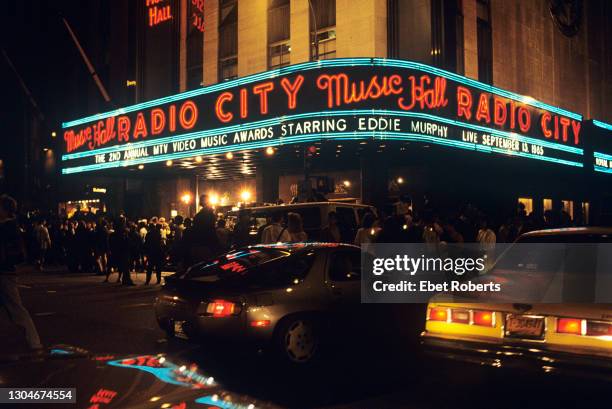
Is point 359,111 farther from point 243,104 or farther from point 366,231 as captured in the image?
point 366,231

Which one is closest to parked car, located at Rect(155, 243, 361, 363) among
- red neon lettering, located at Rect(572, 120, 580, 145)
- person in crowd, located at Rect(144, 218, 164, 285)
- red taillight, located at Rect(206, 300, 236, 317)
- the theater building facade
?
red taillight, located at Rect(206, 300, 236, 317)

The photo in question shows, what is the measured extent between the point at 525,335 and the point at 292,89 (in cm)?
1335

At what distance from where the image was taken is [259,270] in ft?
21.7

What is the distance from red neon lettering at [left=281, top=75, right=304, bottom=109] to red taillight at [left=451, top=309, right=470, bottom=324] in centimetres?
1249

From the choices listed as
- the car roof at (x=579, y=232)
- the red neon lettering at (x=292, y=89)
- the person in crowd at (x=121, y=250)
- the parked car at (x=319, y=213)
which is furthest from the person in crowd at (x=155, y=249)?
the car roof at (x=579, y=232)

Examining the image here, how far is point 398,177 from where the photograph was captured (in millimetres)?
21719

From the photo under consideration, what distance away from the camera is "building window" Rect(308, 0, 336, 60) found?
2275 centimetres

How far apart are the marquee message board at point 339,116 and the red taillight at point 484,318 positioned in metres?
11.4

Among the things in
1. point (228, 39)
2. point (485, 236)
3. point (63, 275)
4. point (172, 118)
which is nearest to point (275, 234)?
point (485, 236)

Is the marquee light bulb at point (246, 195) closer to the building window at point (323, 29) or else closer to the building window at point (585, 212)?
the building window at point (323, 29)

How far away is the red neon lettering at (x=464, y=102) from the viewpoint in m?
18.5

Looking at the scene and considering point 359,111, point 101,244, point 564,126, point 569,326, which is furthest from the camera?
point 564,126

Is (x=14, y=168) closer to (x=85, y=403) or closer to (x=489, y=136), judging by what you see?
(x=489, y=136)

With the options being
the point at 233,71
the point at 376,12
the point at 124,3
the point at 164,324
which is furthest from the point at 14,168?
the point at 164,324
